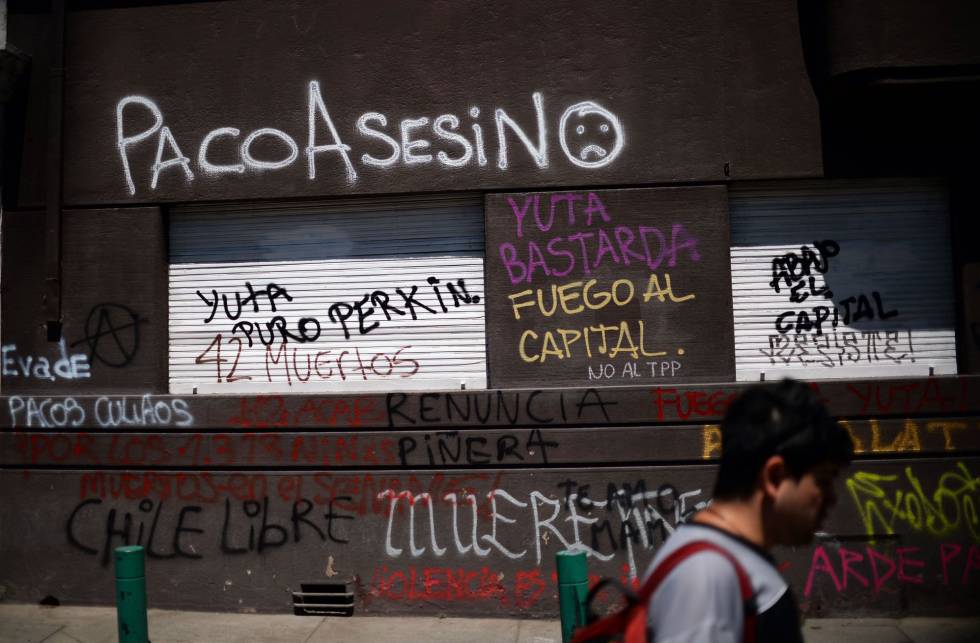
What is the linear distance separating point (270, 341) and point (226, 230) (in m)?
1.00

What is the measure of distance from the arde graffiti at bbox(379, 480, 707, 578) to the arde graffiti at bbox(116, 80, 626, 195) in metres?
2.60

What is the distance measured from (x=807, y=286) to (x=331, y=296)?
3.84 m

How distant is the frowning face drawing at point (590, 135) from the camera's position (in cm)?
719

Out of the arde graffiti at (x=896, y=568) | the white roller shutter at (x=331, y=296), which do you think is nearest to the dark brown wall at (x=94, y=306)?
the white roller shutter at (x=331, y=296)

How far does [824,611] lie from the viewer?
272 inches

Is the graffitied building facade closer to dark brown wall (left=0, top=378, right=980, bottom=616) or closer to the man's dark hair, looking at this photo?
dark brown wall (left=0, top=378, right=980, bottom=616)

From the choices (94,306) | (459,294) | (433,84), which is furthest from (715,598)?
(94,306)

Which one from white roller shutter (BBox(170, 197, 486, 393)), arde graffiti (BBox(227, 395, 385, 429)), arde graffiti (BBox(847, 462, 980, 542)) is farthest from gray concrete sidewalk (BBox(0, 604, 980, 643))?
white roller shutter (BBox(170, 197, 486, 393))

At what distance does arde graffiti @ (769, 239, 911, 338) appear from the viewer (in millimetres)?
7266

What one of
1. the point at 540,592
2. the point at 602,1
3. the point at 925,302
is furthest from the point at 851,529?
the point at 602,1

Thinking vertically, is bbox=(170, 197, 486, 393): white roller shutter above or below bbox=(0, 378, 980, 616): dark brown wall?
above

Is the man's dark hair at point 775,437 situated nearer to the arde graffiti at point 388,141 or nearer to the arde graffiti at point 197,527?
the arde graffiti at point 388,141

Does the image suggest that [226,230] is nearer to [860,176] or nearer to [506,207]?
[506,207]

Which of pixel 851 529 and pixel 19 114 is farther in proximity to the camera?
pixel 19 114
